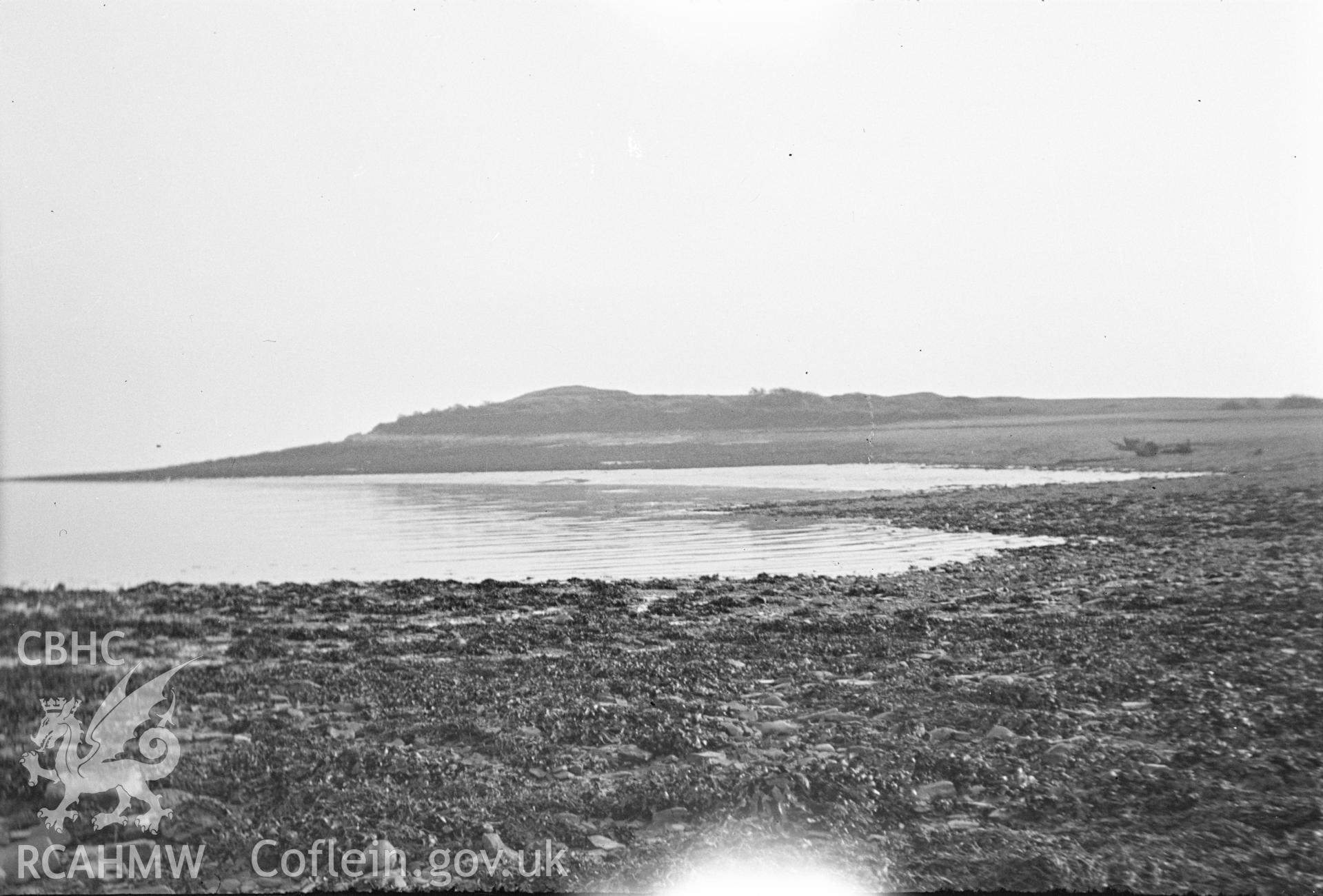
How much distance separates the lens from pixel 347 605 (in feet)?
37.3

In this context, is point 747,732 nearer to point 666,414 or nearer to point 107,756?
point 107,756

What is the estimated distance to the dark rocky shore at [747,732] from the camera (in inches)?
202

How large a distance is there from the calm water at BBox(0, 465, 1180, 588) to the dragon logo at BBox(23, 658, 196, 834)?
3.18 m

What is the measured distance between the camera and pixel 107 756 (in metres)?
5.80

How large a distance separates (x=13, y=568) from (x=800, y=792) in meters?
7.93

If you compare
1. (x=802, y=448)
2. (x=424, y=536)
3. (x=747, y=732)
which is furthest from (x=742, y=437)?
(x=747, y=732)

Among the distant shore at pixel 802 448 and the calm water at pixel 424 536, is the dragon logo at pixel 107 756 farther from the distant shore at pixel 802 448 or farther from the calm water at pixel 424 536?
the distant shore at pixel 802 448

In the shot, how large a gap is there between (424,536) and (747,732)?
13.5 m

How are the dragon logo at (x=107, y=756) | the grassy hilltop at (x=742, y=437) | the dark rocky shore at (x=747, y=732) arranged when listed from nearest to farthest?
the dark rocky shore at (x=747, y=732) < the dragon logo at (x=107, y=756) < the grassy hilltop at (x=742, y=437)

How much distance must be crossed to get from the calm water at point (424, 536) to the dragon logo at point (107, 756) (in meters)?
3.18

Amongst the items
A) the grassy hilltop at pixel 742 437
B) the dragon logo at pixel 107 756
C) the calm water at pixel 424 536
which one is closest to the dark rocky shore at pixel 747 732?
the dragon logo at pixel 107 756

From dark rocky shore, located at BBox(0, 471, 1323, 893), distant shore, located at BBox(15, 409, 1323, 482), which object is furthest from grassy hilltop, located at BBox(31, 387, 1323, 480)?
dark rocky shore, located at BBox(0, 471, 1323, 893)

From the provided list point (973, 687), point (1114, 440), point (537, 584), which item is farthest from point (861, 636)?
point (1114, 440)

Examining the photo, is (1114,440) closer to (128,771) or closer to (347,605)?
(347,605)
